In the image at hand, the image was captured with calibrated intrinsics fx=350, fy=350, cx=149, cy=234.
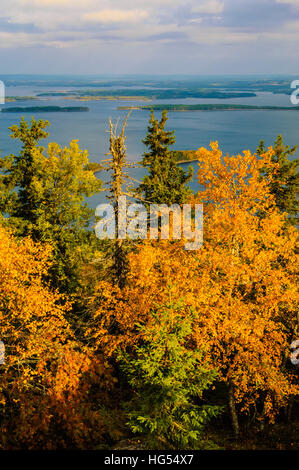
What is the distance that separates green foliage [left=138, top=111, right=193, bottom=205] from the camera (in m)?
29.2

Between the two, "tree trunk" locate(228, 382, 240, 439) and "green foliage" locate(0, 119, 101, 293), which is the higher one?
"green foliage" locate(0, 119, 101, 293)

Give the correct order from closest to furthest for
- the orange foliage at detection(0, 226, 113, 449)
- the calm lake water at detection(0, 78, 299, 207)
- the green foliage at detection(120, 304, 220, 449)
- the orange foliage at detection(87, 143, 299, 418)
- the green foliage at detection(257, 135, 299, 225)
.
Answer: the green foliage at detection(120, 304, 220, 449) → the orange foliage at detection(0, 226, 113, 449) → the orange foliage at detection(87, 143, 299, 418) → the green foliage at detection(257, 135, 299, 225) → the calm lake water at detection(0, 78, 299, 207)

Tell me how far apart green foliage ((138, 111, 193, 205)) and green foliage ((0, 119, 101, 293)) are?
5511 millimetres

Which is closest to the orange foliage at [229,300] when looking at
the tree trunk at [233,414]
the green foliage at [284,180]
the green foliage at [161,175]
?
the tree trunk at [233,414]

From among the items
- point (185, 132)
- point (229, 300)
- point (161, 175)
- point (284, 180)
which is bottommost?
point (229, 300)

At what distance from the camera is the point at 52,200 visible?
84.0 feet

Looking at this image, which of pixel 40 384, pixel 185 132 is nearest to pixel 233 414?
pixel 40 384

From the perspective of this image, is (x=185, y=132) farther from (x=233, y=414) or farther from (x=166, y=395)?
(x=166, y=395)

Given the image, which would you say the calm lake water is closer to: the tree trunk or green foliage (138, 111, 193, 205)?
green foliage (138, 111, 193, 205)

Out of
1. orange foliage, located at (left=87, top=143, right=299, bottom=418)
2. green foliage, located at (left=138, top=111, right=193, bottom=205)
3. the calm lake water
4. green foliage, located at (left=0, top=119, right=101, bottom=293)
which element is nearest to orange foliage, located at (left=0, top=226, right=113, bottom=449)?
orange foliage, located at (left=87, top=143, right=299, bottom=418)

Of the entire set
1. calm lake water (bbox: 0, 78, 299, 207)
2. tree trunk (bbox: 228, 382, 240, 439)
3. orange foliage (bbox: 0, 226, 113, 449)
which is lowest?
tree trunk (bbox: 228, 382, 240, 439)

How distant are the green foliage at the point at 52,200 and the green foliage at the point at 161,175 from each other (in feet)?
18.1

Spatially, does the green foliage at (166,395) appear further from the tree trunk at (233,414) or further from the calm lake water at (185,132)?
the calm lake water at (185,132)

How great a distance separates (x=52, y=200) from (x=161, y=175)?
32.5 feet
